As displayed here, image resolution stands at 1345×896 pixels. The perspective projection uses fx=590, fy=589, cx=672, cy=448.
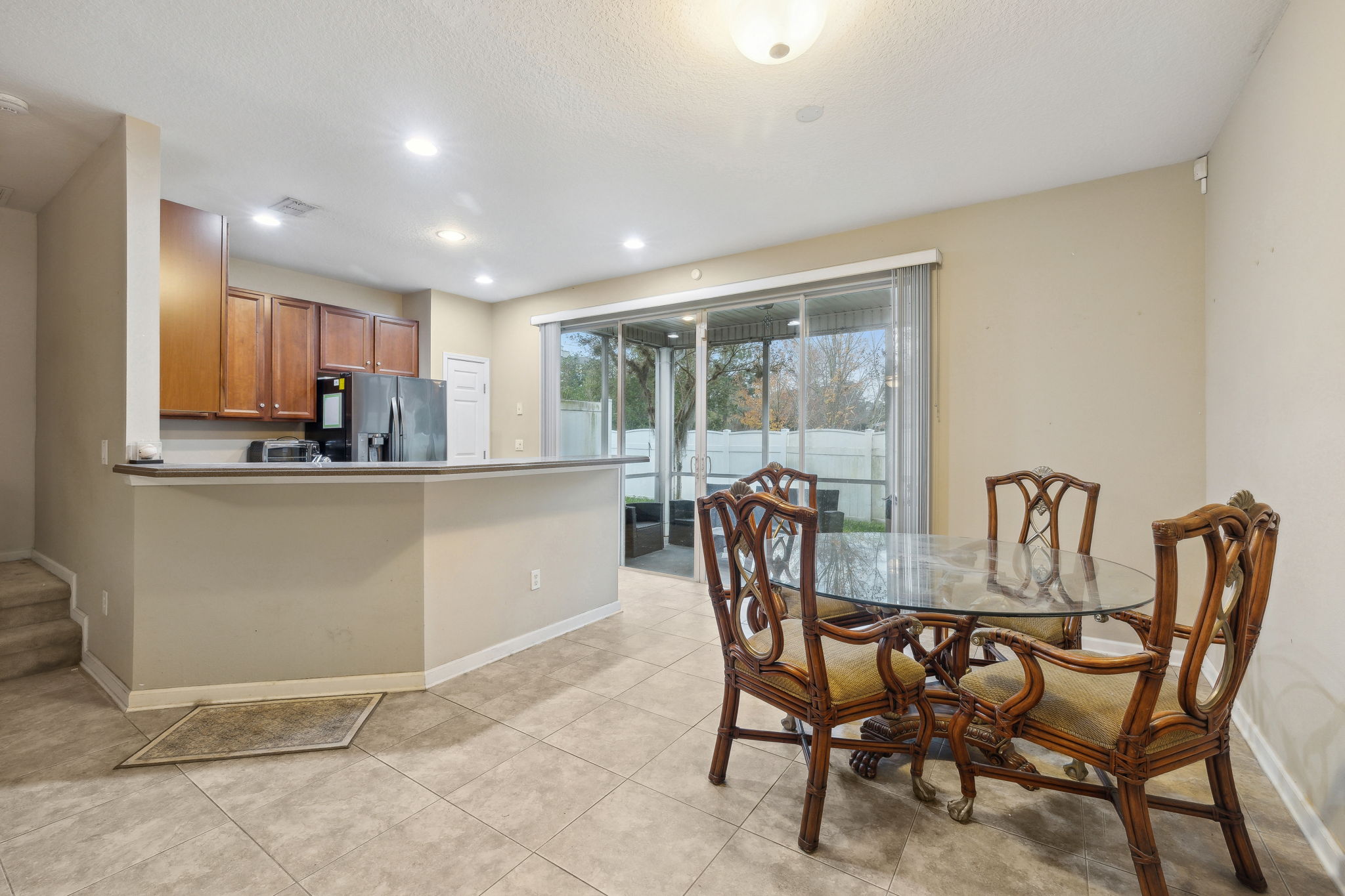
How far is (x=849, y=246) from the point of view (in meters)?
4.07

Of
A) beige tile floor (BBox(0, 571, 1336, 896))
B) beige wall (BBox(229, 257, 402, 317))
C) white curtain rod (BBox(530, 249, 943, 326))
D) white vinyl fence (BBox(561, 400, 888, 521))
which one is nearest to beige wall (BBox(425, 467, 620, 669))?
beige tile floor (BBox(0, 571, 1336, 896))

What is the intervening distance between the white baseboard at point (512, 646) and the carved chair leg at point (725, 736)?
150 cm

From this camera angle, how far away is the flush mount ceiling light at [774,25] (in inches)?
71.2

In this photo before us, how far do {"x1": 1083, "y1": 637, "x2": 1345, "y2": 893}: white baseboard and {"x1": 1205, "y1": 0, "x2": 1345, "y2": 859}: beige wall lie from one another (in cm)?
2

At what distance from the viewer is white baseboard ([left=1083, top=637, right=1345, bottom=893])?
62.2 inches

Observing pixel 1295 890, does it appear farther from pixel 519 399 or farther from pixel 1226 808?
pixel 519 399

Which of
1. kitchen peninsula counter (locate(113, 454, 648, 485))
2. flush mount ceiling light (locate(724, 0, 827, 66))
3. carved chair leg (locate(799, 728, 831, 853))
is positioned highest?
flush mount ceiling light (locate(724, 0, 827, 66))

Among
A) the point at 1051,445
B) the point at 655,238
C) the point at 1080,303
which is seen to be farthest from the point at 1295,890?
the point at 655,238

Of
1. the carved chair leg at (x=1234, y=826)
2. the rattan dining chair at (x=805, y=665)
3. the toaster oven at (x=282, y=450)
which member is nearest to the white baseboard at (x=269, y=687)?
the rattan dining chair at (x=805, y=665)

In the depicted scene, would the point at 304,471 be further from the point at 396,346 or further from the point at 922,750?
the point at 396,346

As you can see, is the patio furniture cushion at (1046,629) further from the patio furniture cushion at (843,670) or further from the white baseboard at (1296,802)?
the white baseboard at (1296,802)

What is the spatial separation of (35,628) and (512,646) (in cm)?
237

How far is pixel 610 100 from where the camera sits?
8.27 feet

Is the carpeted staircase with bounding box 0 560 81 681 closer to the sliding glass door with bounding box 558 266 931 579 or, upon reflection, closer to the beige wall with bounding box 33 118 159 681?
the beige wall with bounding box 33 118 159 681
